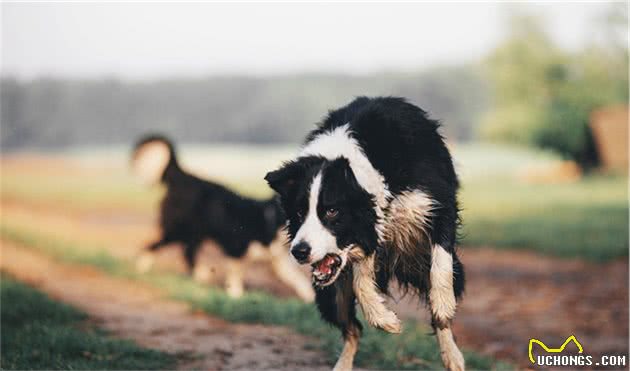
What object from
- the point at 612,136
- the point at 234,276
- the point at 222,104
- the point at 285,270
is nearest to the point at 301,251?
the point at 234,276

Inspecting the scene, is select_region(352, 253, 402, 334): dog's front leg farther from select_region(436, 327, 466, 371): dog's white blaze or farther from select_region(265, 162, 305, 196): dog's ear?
select_region(265, 162, 305, 196): dog's ear

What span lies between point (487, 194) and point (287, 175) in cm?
1670

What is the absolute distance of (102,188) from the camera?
72.7ft

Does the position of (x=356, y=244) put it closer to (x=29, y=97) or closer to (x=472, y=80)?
(x=29, y=97)

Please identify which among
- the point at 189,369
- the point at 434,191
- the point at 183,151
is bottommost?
the point at 189,369

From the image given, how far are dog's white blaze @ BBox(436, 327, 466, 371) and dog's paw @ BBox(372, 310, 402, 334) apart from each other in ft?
1.42

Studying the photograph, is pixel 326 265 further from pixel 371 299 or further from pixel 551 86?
pixel 551 86

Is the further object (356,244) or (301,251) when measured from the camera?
(356,244)

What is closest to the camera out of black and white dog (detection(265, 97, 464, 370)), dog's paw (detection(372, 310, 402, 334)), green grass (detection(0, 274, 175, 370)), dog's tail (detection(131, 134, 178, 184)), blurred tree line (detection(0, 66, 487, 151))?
black and white dog (detection(265, 97, 464, 370))

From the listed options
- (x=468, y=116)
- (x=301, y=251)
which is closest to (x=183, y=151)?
(x=468, y=116)

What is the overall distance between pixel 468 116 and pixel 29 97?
13.7m

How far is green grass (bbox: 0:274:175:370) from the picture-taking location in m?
5.51

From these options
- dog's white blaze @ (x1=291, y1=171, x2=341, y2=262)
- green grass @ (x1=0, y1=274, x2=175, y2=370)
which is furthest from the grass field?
dog's white blaze @ (x1=291, y1=171, x2=341, y2=262)

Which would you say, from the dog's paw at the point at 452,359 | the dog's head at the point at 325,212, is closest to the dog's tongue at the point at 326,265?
the dog's head at the point at 325,212
